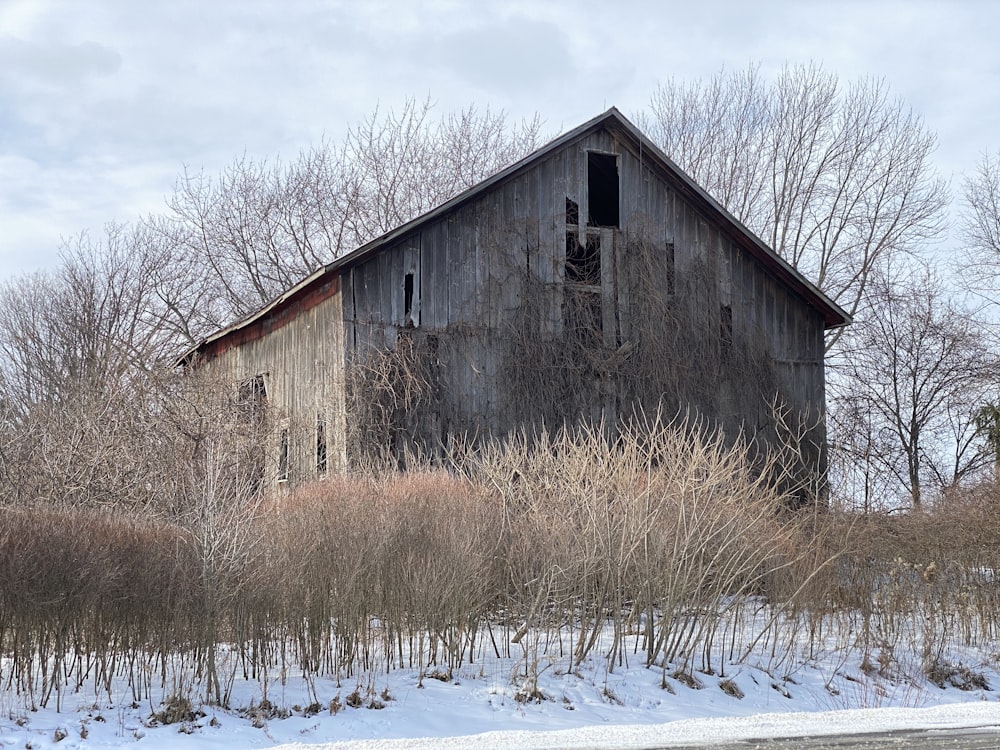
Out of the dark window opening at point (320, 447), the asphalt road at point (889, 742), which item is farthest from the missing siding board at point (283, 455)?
the asphalt road at point (889, 742)

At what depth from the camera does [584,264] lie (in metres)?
22.0

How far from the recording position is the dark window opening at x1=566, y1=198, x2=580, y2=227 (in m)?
21.6

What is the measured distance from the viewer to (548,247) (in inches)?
833

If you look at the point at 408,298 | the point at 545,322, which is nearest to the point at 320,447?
the point at 408,298

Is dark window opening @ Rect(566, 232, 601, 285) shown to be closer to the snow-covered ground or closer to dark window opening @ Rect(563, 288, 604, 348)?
dark window opening @ Rect(563, 288, 604, 348)

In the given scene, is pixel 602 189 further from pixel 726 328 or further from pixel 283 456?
pixel 283 456

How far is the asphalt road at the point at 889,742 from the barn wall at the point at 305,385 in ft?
31.7

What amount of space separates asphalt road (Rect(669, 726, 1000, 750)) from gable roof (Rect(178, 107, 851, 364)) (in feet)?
37.7

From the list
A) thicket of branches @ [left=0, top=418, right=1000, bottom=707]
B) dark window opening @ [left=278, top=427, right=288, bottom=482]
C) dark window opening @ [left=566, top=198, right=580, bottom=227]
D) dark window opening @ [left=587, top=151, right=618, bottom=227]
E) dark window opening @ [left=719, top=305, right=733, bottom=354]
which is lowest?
thicket of branches @ [left=0, top=418, right=1000, bottom=707]

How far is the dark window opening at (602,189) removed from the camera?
22.4m

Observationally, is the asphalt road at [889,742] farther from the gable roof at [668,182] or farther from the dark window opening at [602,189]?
the dark window opening at [602,189]

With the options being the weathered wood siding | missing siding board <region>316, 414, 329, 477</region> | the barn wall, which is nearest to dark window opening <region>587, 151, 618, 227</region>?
the weathered wood siding

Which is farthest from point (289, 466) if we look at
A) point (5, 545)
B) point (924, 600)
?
point (924, 600)

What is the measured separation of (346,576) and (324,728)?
1.99 metres
